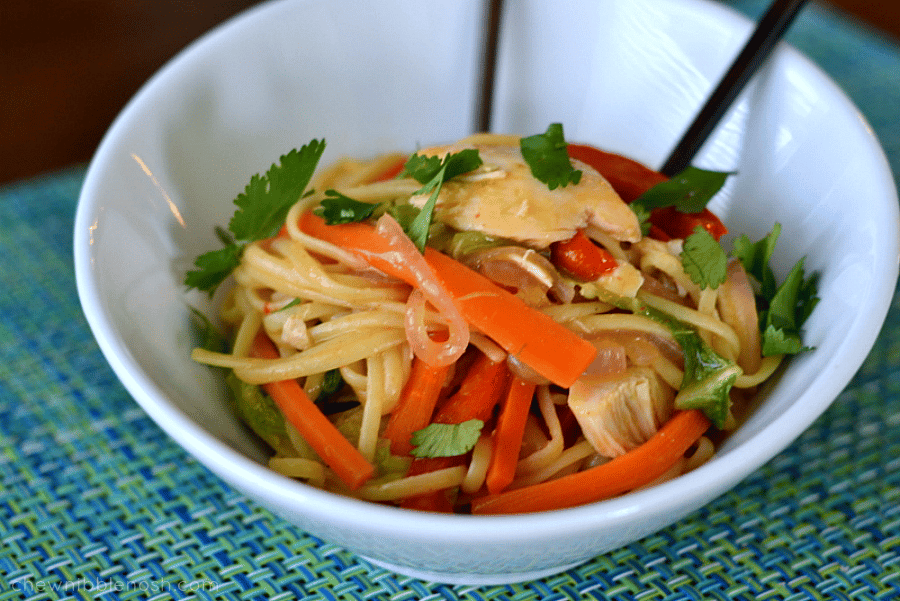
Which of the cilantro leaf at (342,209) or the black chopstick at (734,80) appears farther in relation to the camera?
the black chopstick at (734,80)

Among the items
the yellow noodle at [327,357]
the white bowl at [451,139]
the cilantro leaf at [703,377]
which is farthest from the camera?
the yellow noodle at [327,357]

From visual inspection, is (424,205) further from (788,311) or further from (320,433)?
(788,311)

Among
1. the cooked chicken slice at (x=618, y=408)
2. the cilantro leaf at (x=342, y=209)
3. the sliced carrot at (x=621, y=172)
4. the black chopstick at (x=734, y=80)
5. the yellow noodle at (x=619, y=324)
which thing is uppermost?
the black chopstick at (x=734, y=80)

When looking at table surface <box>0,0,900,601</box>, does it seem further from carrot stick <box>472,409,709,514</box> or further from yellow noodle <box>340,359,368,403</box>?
yellow noodle <box>340,359,368,403</box>

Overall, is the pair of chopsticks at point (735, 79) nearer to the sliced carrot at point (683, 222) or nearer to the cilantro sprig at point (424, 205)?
the sliced carrot at point (683, 222)

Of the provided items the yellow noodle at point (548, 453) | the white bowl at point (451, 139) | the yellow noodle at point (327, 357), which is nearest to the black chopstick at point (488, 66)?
the white bowl at point (451, 139)

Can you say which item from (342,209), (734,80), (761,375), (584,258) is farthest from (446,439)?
(734,80)

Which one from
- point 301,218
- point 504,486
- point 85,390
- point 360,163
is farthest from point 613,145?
point 85,390
